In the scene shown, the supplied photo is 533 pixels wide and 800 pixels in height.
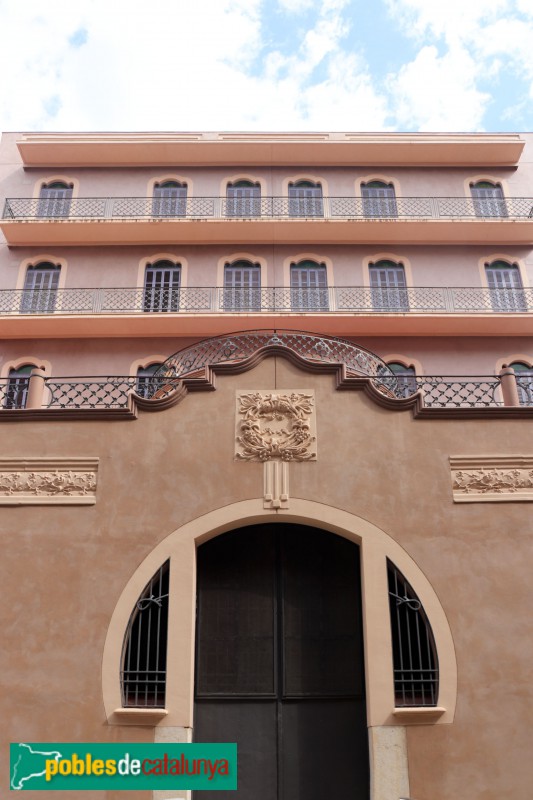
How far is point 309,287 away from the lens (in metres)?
20.7

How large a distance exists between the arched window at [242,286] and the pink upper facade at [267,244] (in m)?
0.05

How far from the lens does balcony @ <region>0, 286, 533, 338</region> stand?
19.6 meters

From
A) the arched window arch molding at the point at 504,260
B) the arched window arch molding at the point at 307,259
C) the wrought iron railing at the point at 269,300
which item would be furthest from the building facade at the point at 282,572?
the arched window arch molding at the point at 504,260

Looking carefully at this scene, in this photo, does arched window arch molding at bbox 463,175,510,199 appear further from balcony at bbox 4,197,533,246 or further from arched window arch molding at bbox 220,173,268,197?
arched window arch molding at bbox 220,173,268,197

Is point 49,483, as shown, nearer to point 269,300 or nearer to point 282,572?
point 282,572

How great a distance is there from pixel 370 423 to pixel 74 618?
5.43 meters

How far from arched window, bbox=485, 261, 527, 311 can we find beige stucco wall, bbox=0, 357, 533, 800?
30.9 feet

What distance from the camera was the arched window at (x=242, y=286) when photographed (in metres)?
20.3

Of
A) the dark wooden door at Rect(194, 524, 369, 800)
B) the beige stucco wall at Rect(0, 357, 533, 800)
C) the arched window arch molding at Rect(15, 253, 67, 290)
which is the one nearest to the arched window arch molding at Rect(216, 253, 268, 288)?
the arched window arch molding at Rect(15, 253, 67, 290)

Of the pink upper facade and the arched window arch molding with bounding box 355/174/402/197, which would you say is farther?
the arched window arch molding with bounding box 355/174/402/197

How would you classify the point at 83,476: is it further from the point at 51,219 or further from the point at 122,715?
the point at 51,219

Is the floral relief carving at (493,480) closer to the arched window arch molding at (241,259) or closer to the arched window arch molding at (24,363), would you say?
the arched window arch molding at (241,259)

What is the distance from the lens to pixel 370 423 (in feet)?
39.6

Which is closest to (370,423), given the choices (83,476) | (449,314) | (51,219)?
(83,476)
